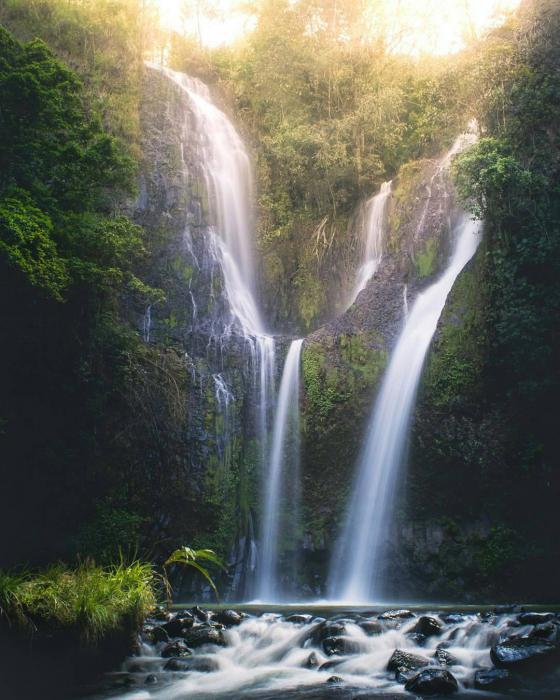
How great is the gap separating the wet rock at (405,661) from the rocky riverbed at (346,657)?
0.05 feet

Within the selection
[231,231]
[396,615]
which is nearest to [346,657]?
[396,615]

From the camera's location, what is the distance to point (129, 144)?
1989 centimetres

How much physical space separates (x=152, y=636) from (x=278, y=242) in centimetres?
1419

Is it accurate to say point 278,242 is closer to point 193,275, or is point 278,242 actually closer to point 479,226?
point 193,275

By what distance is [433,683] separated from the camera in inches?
304

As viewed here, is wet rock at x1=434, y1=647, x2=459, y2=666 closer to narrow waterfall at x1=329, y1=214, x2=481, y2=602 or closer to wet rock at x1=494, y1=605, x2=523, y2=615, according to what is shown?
wet rock at x1=494, y1=605, x2=523, y2=615

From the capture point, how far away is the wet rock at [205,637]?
986 centimetres

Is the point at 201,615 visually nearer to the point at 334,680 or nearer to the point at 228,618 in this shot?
the point at 228,618

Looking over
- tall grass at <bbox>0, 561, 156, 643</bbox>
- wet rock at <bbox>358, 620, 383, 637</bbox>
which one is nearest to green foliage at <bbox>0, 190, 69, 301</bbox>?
tall grass at <bbox>0, 561, 156, 643</bbox>

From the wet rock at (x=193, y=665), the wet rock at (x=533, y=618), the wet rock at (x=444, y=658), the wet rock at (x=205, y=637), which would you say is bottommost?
the wet rock at (x=193, y=665)

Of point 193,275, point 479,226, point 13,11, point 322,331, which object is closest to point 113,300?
point 193,275

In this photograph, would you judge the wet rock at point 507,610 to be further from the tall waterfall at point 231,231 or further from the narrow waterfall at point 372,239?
the narrow waterfall at point 372,239

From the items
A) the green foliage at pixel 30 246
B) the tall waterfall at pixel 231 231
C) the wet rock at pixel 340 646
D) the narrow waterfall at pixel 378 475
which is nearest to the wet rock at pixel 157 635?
the wet rock at pixel 340 646

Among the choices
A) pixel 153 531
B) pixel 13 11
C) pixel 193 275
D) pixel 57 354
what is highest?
pixel 13 11
